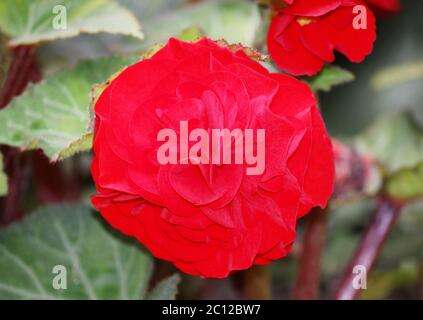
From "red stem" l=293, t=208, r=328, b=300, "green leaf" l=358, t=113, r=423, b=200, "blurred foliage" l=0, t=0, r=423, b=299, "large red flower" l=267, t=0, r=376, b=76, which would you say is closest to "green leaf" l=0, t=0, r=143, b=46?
"blurred foliage" l=0, t=0, r=423, b=299

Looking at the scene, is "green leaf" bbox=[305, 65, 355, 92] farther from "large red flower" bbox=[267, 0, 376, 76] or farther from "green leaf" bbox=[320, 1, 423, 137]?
"green leaf" bbox=[320, 1, 423, 137]

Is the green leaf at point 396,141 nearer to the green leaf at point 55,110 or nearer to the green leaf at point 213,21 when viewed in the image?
the green leaf at point 213,21

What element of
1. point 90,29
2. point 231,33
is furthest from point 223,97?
point 231,33

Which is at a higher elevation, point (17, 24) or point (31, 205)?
point (17, 24)

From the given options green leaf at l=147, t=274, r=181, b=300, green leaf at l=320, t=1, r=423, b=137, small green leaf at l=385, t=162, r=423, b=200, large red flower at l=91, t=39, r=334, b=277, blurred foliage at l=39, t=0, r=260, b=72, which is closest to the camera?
large red flower at l=91, t=39, r=334, b=277

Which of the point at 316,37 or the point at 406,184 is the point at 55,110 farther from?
the point at 406,184

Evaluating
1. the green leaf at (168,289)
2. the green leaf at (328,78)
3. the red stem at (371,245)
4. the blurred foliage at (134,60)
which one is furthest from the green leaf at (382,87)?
the green leaf at (168,289)

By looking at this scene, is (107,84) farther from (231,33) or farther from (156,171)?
(231,33)
